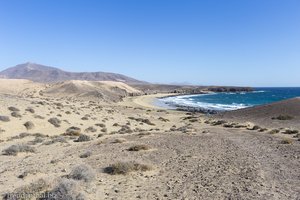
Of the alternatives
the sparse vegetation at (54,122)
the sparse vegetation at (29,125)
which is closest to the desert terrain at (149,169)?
the sparse vegetation at (29,125)

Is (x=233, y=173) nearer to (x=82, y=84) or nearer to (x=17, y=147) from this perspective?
(x=17, y=147)

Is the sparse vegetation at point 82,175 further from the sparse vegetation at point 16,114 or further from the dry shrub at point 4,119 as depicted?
the sparse vegetation at point 16,114

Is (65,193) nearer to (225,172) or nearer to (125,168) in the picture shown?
(125,168)

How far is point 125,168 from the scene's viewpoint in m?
13.4

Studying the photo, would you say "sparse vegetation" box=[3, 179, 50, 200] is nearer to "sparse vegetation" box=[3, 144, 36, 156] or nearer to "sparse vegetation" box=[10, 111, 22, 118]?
"sparse vegetation" box=[3, 144, 36, 156]

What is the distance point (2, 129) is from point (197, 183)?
19103mm

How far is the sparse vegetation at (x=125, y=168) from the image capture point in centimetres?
1335

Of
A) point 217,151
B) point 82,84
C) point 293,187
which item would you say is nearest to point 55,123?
point 217,151

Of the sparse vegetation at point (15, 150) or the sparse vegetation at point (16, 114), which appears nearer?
the sparse vegetation at point (15, 150)

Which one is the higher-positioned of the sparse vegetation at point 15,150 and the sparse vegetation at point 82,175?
the sparse vegetation at point 82,175

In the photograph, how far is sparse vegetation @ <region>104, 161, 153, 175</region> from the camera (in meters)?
13.4

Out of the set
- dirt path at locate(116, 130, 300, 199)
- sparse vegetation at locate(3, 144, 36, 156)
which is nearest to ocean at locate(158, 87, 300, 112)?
dirt path at locate(116, 130, 300, 199)

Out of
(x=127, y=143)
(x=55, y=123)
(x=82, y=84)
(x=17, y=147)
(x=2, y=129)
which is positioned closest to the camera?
(x=17, y=147)

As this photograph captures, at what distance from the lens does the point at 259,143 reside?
2250 cm
